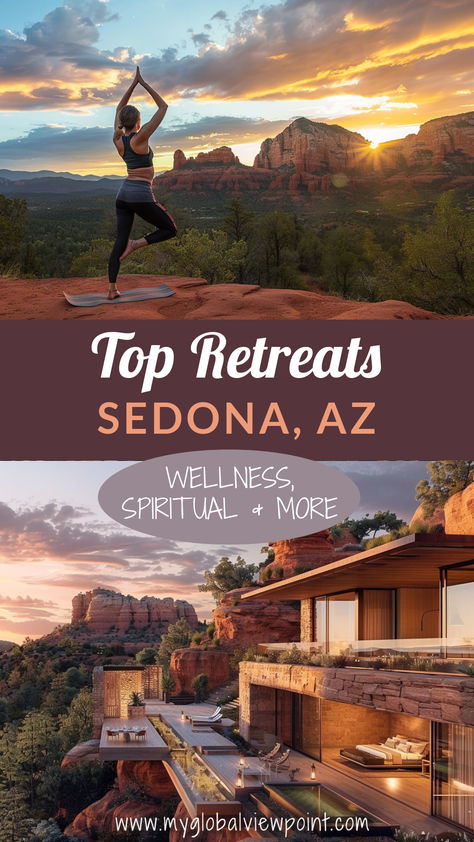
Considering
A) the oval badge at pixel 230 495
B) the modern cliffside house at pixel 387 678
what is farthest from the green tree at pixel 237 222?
the oval badge at pixel 230 495

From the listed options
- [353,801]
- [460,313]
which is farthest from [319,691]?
[460,313]

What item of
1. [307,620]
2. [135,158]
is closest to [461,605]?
[135,158]

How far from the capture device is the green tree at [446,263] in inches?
878

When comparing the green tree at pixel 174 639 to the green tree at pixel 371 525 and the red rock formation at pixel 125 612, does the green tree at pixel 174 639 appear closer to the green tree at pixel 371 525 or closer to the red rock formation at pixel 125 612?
the red rock formation at pixel 125 612

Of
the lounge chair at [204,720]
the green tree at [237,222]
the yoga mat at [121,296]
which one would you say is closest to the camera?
the yoga mat at [121,296]

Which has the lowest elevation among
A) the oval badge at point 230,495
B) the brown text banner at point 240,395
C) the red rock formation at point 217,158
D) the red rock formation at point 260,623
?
the red rock formation at point 260,623

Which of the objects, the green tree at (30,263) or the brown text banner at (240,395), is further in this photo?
the green tree at (30,263)

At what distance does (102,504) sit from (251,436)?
1.73m

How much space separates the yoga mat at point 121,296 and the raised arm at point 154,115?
Answer: 10.6 ft

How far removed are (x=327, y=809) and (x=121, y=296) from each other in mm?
7413

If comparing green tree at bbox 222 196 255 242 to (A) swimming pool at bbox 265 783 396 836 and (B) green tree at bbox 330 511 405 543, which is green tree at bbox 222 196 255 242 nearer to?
(B) green tree at bbox 330 511 405 543

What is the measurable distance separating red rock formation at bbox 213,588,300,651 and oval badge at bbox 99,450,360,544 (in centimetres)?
2079

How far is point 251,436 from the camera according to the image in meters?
9.32

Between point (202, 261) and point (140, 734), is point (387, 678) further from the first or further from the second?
point (202, 261)
